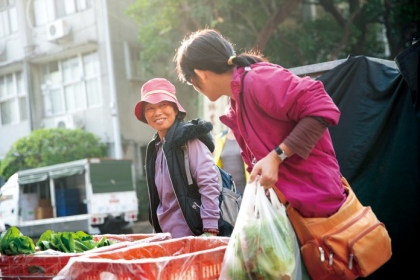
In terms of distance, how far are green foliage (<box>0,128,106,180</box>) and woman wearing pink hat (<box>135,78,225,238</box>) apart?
50.3ft

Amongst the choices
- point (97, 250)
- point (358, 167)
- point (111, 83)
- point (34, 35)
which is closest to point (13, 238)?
point (97, 250)

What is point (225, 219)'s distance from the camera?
3.94 metres

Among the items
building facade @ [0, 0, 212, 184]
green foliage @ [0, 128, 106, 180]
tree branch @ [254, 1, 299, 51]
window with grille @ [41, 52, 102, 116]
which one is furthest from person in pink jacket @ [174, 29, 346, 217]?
window with grille @ [41, 52, 102, 116]

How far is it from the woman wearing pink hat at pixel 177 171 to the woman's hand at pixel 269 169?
4.45ft

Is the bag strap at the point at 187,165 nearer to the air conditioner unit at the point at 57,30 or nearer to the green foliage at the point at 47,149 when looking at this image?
the green foliage at the point at 47,149

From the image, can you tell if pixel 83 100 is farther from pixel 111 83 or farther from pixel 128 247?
pixel 128 247

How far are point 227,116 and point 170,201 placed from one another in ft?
4.26

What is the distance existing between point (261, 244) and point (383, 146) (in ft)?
7.33

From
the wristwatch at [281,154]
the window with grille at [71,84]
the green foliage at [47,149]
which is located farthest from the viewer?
the window with grille at [71,84]

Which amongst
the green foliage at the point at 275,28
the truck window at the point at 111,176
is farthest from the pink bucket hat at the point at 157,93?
the truck window at the point at 111,176

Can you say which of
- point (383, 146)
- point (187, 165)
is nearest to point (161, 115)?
point (187, 165)

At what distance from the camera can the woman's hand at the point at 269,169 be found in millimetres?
2377

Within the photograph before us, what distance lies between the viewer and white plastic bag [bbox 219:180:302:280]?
2305mm

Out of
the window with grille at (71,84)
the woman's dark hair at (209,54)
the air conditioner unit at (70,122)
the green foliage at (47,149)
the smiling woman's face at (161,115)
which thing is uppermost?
the window with grille at (71,84)
